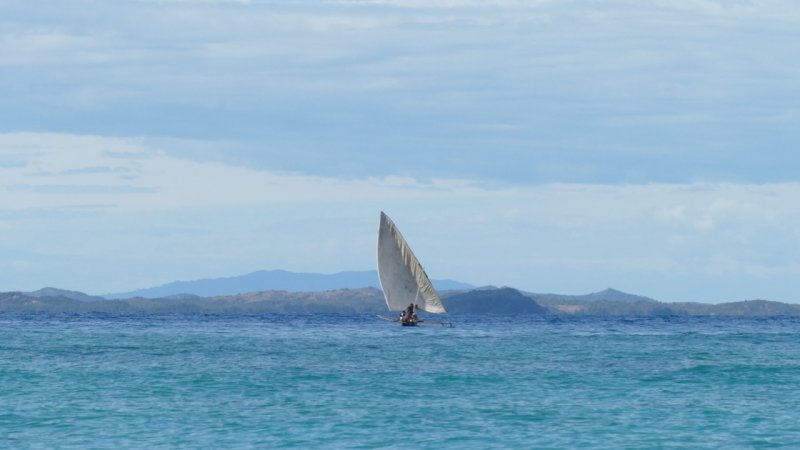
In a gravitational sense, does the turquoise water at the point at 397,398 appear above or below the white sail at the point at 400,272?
below

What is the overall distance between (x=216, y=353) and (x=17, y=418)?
35.4 metres

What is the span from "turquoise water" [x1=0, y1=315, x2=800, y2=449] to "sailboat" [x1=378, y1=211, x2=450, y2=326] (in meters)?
21.2

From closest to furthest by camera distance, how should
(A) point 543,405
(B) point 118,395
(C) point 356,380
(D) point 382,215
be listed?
(A) point 543,405
(B) point 118,395
(C) point 356,380
(D) point 382,215

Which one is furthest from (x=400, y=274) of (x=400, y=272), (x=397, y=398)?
(x=397, y=398)

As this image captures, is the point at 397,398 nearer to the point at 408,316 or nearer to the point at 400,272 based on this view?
the point at 400,272

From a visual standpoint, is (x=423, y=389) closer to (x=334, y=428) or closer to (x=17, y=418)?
(x=334, y=428)

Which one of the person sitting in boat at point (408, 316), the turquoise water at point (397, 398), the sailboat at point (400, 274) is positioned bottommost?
the turquoise water at point (397, 398)

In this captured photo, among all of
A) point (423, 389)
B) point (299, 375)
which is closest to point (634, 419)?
point (423, 389)

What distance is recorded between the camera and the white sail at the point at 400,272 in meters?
102

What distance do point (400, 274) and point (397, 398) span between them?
2170 inches

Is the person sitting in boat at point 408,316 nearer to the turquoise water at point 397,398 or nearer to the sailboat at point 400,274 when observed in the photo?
the sailboat at point 400,274

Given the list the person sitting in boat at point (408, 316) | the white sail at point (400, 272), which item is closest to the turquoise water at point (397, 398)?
the white sail at point (400, 272)

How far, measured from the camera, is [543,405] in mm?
46156

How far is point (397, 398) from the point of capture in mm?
48594
